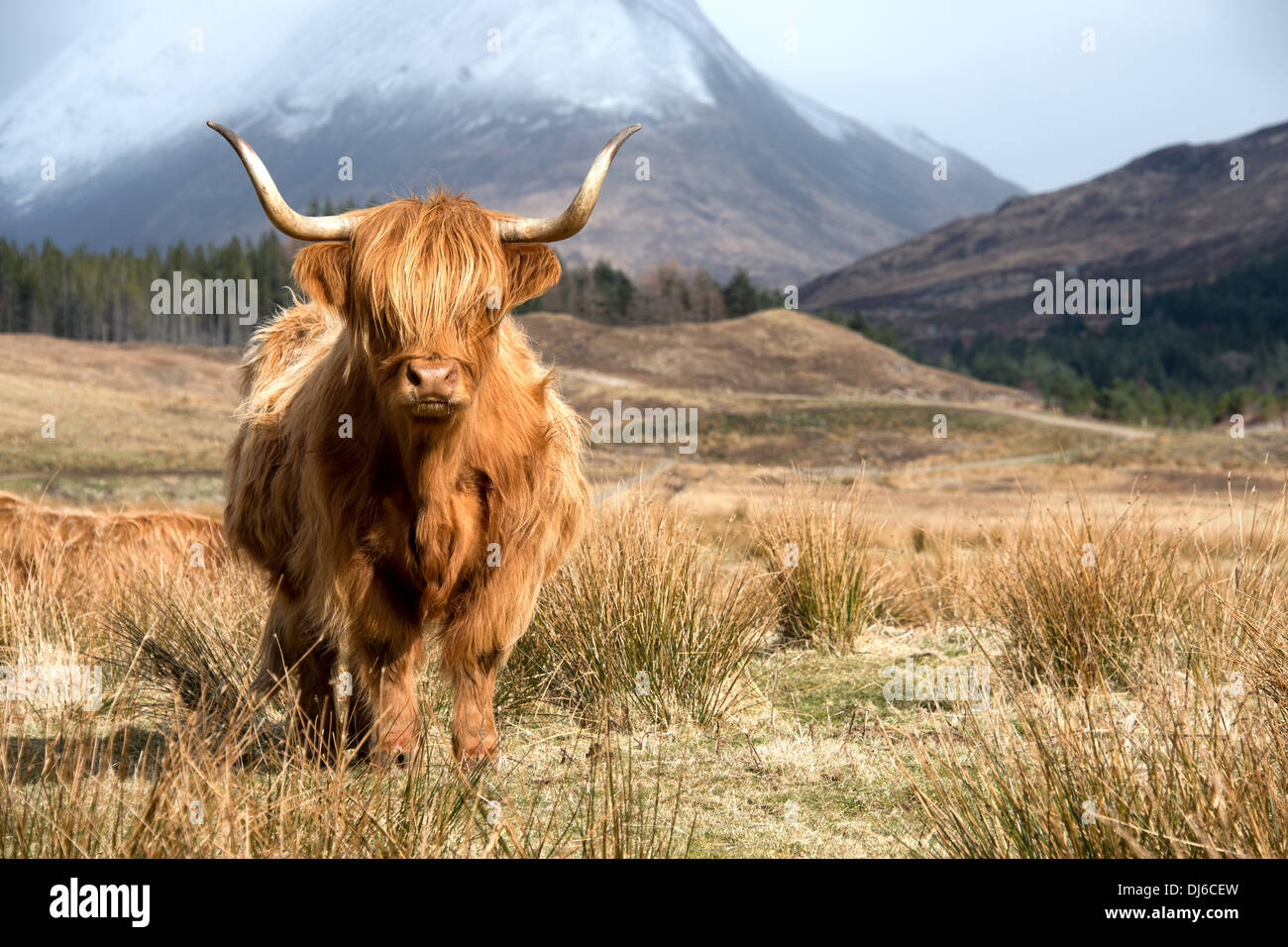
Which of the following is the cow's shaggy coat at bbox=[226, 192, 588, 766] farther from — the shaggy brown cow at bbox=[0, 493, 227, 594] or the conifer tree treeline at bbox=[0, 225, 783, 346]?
the conifer tree treeline at bbox=[0, 225, 783, 346]

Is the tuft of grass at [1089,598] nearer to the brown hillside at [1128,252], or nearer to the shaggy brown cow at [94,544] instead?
the shaggy brown cow at [94,544]

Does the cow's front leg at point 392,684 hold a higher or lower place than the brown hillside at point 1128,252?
lower

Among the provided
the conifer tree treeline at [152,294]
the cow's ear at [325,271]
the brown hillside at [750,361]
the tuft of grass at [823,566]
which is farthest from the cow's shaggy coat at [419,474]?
the conifer tree treeline at [152,294]

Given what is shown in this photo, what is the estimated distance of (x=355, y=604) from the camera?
13.2 feet

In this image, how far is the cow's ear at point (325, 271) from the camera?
381cm

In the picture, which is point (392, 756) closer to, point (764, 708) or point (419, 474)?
point (419, 474)

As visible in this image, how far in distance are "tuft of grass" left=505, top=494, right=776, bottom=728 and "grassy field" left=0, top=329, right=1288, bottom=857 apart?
1cm

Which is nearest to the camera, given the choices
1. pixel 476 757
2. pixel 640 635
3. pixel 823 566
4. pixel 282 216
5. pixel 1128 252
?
pixel 282 216

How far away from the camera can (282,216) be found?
148 inches

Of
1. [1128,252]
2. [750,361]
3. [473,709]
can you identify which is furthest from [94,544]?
[1128,252]

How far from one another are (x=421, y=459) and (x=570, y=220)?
0.97 m

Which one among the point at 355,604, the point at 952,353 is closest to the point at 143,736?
the point at 355,604
